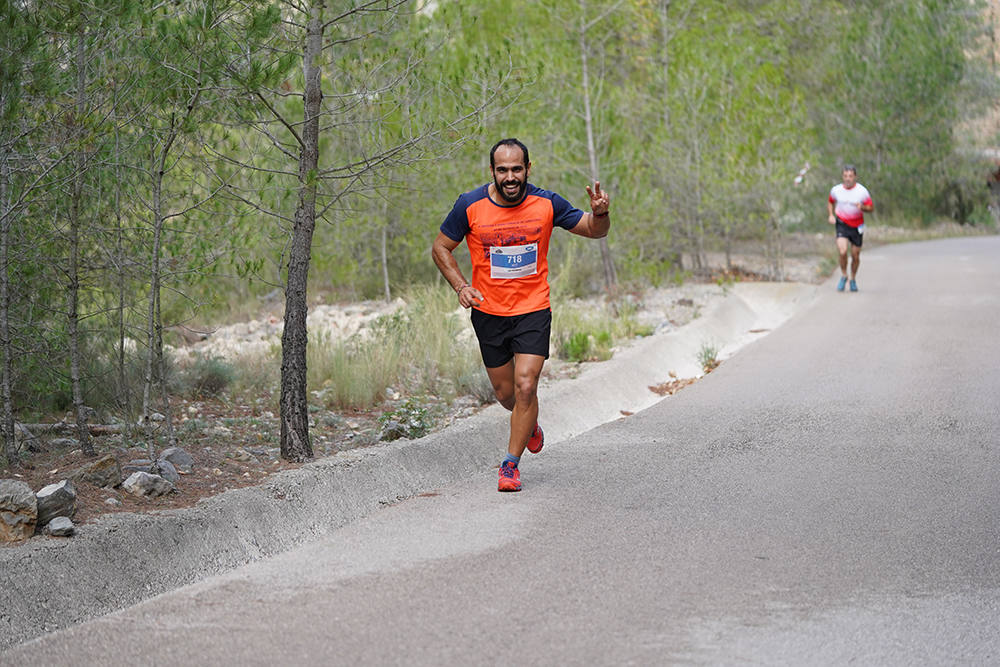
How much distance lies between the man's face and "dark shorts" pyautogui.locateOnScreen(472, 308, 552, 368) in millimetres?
726

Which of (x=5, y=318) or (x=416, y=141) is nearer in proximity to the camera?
(x=5, y=318)

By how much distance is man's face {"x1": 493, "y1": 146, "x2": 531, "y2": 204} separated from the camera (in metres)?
7.41

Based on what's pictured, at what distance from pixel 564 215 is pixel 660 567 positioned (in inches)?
100

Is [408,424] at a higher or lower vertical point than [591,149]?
lower

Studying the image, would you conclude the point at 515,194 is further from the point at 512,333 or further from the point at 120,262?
the point at 120,262

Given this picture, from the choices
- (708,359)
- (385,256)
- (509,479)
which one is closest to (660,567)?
(509,479)

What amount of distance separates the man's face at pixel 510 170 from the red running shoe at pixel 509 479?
160 centimetres

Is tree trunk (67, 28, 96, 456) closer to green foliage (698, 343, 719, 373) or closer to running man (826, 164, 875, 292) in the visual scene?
green foliage (698, 343, 719, 373)

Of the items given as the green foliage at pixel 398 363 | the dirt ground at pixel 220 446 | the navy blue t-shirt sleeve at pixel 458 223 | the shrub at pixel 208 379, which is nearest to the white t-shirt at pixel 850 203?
the green foliage at pixel 398 363

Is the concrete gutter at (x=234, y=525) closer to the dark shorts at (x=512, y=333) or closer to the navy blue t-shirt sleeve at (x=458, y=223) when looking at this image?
the dark shorts at (x=512, y=333)

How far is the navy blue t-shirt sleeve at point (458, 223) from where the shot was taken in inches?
299

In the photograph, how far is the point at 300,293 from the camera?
24.9ft

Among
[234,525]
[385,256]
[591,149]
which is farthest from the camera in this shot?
[385,256]

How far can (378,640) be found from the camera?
4.89 m
